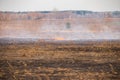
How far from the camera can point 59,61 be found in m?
1.00

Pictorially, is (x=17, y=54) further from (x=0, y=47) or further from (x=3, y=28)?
(x=3, y=28)

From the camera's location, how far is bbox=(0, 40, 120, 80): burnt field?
3.27ft

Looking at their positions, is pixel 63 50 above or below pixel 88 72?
above

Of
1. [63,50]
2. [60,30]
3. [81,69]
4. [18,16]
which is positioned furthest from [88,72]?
[18,16]

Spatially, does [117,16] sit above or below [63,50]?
above

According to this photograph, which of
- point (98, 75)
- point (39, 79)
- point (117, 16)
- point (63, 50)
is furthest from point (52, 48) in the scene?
point (117, 16)

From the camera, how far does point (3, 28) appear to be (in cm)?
111

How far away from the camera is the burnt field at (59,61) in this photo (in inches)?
39.2

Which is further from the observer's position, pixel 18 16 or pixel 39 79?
pixel 18 16

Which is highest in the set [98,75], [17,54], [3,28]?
[3,28]

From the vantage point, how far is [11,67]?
1.00 meters

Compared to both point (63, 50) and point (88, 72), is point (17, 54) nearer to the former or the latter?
point (63, 50)

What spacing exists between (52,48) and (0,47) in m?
0.27

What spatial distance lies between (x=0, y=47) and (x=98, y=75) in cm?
52
